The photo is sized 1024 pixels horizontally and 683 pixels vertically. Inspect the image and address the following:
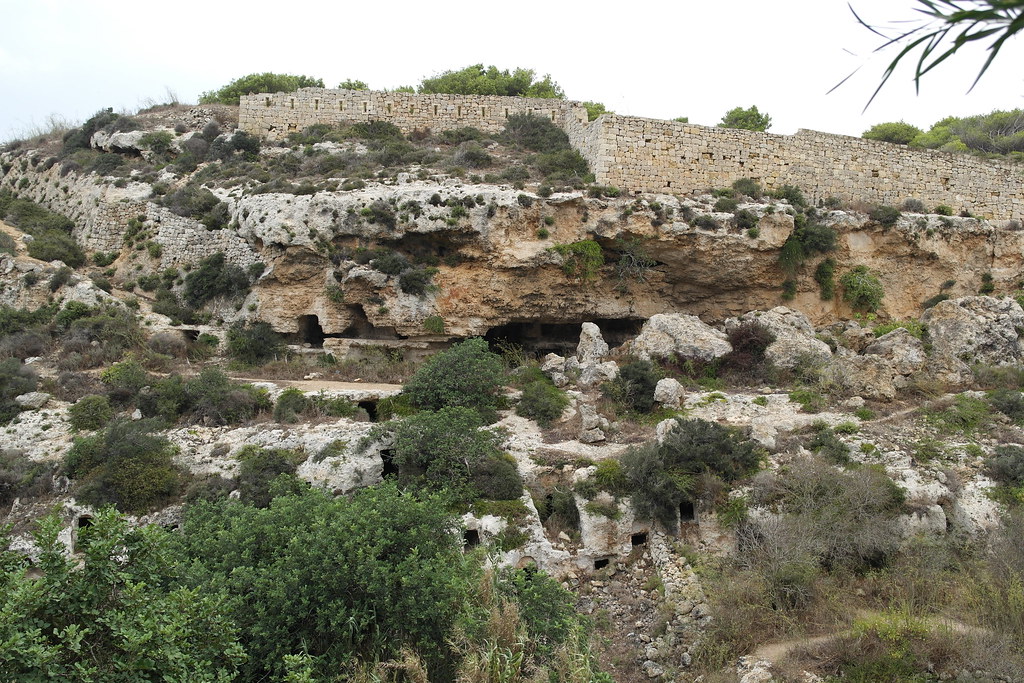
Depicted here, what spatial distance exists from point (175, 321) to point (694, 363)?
14704mm

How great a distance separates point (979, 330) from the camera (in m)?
16.9

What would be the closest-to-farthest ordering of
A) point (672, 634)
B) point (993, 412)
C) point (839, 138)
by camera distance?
point (672, 634), point (993, 412), point (839, 138)

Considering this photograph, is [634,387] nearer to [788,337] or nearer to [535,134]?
[788,337]

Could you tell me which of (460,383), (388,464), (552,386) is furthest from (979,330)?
(388,464)

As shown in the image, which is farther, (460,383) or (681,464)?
(460,383)

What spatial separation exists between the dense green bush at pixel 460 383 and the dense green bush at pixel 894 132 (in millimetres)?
25900

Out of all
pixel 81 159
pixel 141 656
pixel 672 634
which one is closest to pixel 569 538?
pixel 672 634

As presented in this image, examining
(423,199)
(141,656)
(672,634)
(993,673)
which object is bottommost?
(672,634)

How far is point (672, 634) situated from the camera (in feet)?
33.6

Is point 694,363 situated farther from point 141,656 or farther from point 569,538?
point 141,656

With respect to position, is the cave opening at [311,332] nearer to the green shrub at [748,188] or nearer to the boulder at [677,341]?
the boulder at [677,341]

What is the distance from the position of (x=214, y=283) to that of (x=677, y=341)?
1360 centimetres

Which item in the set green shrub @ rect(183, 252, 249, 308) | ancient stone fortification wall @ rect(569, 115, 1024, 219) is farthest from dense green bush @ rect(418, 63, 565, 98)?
green shrub @ rect(183, 252, 249, 308)

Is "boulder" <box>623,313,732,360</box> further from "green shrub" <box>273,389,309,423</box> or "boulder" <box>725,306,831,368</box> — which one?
"green shrub" <box>273,389,309,423</box>
